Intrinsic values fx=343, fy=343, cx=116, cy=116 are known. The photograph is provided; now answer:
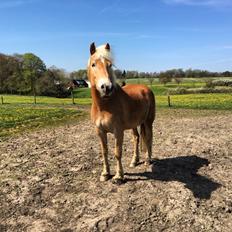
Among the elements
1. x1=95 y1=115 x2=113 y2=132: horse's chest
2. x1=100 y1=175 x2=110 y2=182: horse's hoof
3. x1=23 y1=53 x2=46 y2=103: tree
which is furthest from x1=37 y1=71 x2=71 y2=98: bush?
x1=95 y1=115 x2=113 y2=132: horse's chest

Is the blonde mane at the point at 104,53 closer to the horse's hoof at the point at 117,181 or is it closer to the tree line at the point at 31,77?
the horse's hoof at the point at 117,181

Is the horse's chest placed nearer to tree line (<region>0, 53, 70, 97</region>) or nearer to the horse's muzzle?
the horse's muzzle

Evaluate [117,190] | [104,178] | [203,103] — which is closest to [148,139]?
[104,178]

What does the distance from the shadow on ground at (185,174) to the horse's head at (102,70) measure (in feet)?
8.43

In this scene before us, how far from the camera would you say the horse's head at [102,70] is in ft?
21.2

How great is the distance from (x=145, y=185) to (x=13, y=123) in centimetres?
1322

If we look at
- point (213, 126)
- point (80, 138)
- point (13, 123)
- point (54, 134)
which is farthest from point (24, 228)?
point (13, 123)

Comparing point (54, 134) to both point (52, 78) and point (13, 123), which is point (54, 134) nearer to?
point (13, 123)

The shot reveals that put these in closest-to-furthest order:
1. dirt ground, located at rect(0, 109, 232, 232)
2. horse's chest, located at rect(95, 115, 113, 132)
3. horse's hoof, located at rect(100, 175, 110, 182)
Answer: dirt ground, located at rect(0, 109, 232, 232)
horse's chest, located at rect(95, 115, 113, 132)
horse's hoof, located at rect(100, 175, 110, 182)

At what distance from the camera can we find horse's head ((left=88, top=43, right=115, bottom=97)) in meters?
6.46

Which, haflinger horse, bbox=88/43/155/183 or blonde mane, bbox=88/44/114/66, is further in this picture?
blonde mane, bbox=88/44/114/66

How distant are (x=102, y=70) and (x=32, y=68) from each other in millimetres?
67630

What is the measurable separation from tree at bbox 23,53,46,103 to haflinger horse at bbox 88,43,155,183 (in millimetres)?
59424

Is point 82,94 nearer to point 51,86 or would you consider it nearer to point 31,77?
point 51,86
